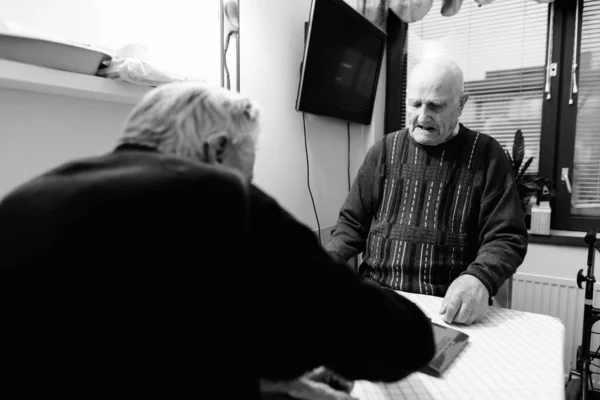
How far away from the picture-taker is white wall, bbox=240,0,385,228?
6.38 feet

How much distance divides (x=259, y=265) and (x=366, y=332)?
0.17m

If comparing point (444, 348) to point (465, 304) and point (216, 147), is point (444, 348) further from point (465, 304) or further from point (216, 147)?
point (216, 147)

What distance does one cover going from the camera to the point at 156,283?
0.39 metres

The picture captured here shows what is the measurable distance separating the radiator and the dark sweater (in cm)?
218

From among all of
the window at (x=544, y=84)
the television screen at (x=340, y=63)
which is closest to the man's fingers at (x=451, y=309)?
the television screen at (x=340, y=63)

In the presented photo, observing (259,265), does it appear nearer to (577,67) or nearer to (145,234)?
(145,234)

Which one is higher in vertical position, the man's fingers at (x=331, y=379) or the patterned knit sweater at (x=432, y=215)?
the patterned knit sweater at (x=432, y=215)

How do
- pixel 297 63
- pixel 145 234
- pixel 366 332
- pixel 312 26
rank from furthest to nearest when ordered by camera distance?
1. pixel 297 63
2. pixel 312 26
3. pixel 366 332
4. pixel 145 234

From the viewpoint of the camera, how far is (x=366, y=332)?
50cm

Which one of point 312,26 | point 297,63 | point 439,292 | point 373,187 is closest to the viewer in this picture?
point 439,292

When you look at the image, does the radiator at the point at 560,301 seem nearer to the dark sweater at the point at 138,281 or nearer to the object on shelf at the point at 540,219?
the object on shelf at the point at 540,219

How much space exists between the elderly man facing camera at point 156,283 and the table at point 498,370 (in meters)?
0.34

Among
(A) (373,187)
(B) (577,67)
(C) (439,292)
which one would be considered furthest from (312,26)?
(B) (577,67)

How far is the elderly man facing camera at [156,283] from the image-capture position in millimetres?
383
